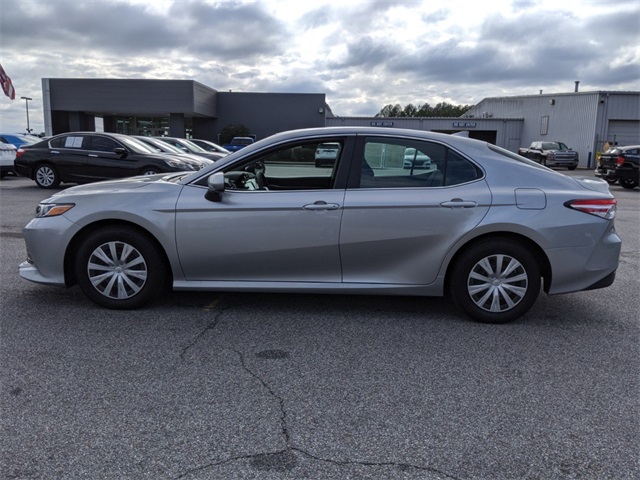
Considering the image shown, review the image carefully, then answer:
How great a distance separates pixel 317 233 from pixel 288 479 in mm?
2336

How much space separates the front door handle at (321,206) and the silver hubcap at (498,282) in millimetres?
1256

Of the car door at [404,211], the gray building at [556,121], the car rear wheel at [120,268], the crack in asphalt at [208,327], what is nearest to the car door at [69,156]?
the car rear wheel at [120,268]

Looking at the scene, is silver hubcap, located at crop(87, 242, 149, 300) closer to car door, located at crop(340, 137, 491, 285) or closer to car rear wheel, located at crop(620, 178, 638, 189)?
car door, located at crop(340, 137, 491, 285)

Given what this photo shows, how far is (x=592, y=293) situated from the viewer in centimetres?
563

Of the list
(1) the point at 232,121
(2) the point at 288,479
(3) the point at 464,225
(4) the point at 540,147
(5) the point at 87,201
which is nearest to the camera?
(2) the point at 288,479

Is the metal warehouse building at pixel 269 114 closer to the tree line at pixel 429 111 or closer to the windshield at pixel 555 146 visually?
the windshield at pixel 555 146

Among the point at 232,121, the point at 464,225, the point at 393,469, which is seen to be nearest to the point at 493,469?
the point at 393,469

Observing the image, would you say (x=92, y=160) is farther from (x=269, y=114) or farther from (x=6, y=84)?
(x=269, y=114)

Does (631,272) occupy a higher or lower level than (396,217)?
lower

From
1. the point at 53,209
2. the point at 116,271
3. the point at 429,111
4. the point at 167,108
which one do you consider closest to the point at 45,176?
the point at 53,209

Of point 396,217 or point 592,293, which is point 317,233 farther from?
point 592,293

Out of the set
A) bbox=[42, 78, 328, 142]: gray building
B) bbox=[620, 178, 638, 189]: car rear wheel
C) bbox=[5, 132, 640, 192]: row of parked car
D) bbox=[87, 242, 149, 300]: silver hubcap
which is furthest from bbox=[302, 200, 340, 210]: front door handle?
bbox=[42, 78, 328, 142]: gray building

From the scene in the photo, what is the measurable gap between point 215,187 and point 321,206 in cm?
89

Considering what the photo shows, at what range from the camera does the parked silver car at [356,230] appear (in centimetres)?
449
